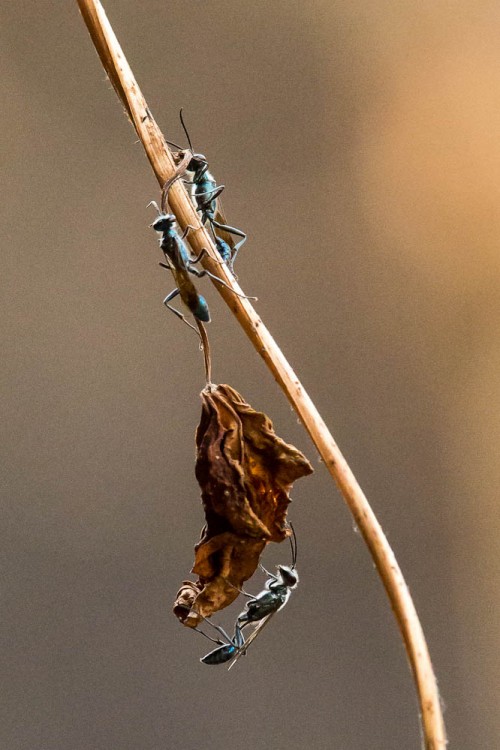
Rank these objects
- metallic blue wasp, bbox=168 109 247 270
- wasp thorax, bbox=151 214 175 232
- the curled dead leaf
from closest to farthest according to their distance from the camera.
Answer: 1. the curled dead leaf
2. wasp thorax, bbox=151 214 175 232
3. metallic blue wasp, bbox=168 109 247 270

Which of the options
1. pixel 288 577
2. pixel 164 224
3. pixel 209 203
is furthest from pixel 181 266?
pixel 288 577

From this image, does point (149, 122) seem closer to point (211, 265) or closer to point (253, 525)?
point (211, 265)

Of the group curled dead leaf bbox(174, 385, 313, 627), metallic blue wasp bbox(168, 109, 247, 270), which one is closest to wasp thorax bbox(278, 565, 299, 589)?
curled dead leaf bbox(174, 385, 313, 627)

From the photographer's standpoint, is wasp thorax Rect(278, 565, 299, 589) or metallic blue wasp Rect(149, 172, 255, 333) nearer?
metallic blue wasp Rect(149, 172, 255, 333)

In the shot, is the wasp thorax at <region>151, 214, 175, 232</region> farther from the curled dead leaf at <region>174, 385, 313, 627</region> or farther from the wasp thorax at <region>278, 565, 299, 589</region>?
the wasp thorax at <region>278, 565, 299, 589</region>

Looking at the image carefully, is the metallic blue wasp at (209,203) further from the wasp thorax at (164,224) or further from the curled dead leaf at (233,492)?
the curled dead leaf at (233,492)

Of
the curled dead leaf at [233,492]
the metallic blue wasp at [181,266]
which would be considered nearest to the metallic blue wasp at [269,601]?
the curled dead leaf at [233,492]

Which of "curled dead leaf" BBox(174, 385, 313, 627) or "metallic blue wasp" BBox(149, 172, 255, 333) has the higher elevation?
"metallic blue wasp" BBox(149, 172, 255, 333)

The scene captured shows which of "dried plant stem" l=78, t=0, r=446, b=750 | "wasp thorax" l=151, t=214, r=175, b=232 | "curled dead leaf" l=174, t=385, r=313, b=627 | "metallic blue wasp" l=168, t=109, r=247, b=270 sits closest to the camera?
"dried plant stem" l=78, t=0, r=446, b=750
